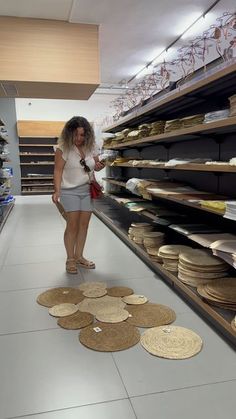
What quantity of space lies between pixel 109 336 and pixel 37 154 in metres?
8.90

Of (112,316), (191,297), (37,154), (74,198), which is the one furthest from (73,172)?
(37,154)

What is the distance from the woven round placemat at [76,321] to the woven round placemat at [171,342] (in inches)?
15.7

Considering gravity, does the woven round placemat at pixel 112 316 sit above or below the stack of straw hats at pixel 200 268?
below

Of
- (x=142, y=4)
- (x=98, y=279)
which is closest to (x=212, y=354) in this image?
(x=98, y=279)

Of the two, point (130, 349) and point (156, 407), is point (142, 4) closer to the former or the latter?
point (130, 349)

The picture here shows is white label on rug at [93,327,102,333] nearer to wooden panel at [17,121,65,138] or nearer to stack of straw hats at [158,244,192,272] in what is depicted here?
stack of straw hats at [158,244,192,272]

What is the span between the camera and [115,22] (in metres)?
4.46

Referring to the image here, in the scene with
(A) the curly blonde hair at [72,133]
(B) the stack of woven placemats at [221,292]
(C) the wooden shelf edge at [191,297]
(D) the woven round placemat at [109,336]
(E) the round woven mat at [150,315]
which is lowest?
(D) the woven round placemat at [109,336]

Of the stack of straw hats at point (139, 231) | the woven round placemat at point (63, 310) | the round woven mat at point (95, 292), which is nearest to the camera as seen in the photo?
the woven round placemat at point (63, 310)

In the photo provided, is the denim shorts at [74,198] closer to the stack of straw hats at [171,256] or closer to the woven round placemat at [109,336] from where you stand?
the stack of straw hats at [171,256]

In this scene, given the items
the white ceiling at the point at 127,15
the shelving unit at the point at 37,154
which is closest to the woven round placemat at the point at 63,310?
the white ceiling at the point at 127,15

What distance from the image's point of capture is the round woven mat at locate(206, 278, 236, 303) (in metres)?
1.92

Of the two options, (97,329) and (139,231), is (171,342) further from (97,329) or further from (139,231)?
(139,231)

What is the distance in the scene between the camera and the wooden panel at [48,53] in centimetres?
423
